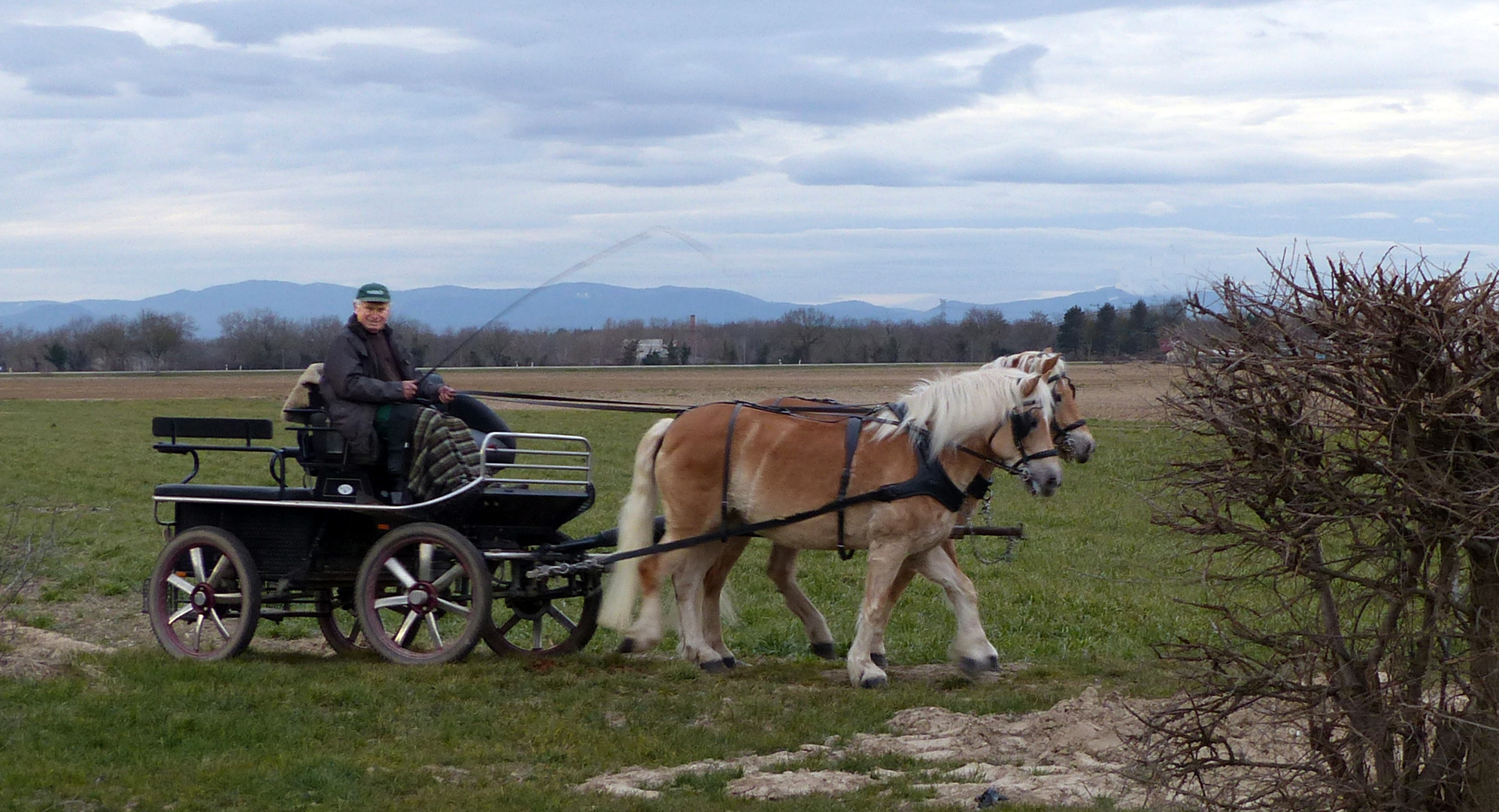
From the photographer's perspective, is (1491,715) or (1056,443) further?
(1056,443)

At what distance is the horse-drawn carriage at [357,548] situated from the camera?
852 cm

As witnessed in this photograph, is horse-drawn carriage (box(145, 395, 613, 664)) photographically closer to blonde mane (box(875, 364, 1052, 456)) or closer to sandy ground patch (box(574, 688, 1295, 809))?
blonde mane (box(875, 364, 1052, 456))

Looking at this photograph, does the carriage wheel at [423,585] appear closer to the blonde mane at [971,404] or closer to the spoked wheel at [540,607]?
the spoked wheel at [540,607]

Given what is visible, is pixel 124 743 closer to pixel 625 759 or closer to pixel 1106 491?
pixel 625 759

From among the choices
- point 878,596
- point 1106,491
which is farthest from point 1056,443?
point 1106,491

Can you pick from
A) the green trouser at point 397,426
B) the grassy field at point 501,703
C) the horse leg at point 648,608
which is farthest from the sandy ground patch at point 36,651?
the horse leg at point 648,608

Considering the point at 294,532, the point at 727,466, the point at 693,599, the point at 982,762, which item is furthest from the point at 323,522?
the point at 982,762

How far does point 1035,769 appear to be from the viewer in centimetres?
620

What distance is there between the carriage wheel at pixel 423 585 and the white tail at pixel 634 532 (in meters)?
0.81

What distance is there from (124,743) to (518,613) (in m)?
2.90

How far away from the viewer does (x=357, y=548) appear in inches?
351

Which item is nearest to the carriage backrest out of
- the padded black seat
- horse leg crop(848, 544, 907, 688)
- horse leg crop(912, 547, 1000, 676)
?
the padded black seat

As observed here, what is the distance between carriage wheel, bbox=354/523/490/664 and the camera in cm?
839

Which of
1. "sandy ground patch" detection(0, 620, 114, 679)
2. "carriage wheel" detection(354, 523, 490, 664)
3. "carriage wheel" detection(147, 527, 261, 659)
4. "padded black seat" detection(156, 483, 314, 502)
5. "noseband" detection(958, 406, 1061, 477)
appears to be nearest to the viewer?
"sandy ground patch" detection(0, 620, 114, 679)
